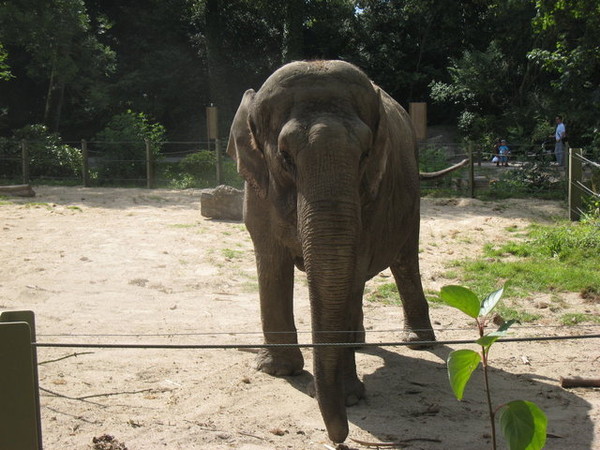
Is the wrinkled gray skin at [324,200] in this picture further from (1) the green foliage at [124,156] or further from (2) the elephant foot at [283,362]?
(1) the green foliage at [124,156]

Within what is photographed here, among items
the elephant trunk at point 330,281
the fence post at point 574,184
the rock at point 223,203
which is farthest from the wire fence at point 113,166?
the elephant trunk at point 330,281

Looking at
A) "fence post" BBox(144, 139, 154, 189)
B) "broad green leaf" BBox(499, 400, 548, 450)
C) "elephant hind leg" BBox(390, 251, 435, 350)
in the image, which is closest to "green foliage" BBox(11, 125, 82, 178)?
"fence post" BBox(144, 139, 154, 189)

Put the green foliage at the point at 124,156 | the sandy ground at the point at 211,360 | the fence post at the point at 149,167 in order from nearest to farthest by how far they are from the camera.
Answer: the sandy ground at the point at 211,360 < the fence post at the point at 149,167 < the green foliage at the point at 124,156

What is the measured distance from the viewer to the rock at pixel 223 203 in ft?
44.5

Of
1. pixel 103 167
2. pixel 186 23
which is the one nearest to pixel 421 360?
pixel 103 167

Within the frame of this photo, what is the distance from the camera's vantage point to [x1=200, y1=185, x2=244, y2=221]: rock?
13.6 metres

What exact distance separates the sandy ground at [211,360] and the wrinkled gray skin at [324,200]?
17.1 inches

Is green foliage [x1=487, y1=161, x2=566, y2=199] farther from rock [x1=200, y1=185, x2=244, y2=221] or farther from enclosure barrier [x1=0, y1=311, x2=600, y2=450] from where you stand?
enclosure barrier [x1=0, y1=311, x2=600, y2=450]

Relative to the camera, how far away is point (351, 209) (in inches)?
173

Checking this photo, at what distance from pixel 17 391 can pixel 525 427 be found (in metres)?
1.95

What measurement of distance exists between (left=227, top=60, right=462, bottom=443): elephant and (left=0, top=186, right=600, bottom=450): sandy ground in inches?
17.8

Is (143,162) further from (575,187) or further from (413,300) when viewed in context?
(413,300)

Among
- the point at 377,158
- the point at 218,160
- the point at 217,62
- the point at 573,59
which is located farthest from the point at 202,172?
the point at 377,158

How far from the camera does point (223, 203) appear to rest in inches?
536
